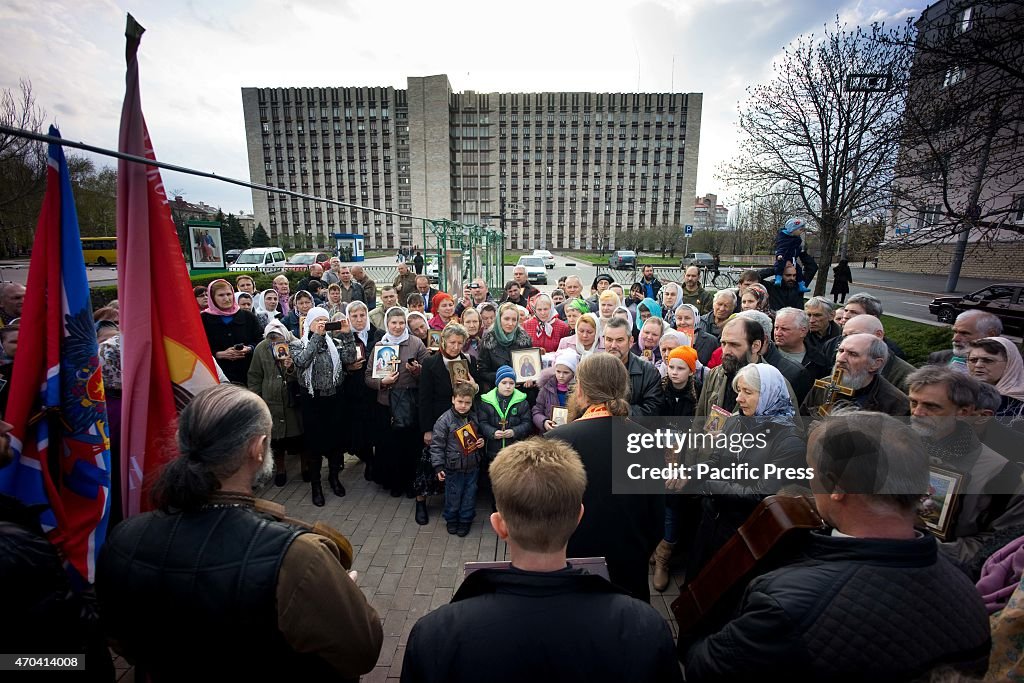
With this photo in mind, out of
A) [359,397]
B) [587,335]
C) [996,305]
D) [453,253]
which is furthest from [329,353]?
[996,305]

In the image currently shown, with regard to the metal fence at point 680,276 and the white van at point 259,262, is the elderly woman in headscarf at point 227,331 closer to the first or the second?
the metal fence at point 680,276

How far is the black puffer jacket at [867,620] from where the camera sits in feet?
3.93

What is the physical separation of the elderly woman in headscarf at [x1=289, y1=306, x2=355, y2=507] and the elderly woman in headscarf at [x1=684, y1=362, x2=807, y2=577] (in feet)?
11.8

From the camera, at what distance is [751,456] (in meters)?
2.64

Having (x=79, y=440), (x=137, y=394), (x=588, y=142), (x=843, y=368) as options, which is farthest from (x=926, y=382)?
(x=588, y=142)

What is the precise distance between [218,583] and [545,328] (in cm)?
461

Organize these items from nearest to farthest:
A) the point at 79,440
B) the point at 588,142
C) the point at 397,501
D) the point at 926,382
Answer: the point at 79,440 < the point at 926,382 < the point at 397,501 < the point at 588,142

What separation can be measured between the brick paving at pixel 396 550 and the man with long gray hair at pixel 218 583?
5.44 ft

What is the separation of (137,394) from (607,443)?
2383 millimetres

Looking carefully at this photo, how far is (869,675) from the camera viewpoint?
47.1 inches

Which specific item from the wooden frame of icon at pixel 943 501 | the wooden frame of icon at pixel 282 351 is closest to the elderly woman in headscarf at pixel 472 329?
the wooden frame of icon at pixel 282 351

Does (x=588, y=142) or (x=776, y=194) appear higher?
(x=588, y=142)

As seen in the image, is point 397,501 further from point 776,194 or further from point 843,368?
point 776,194

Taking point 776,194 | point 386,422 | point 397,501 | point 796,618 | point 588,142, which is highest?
point 588,142
